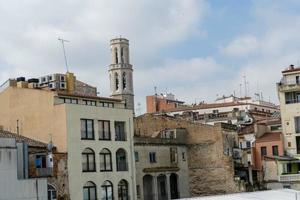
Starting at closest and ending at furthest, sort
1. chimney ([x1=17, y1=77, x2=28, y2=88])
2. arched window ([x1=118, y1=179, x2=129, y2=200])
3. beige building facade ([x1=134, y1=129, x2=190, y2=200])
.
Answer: arched window ([x1=118, y1=179, x2=129, y2=200]), chimney ([x1=17, y1=77, x2=28, y2=88]), beige building facade ([x1=134, y1=129, x2=190, y2=200])

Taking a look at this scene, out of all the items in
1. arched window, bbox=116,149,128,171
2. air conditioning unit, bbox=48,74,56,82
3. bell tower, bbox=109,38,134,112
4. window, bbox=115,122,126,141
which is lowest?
arched window, bbox=116,149,128,171

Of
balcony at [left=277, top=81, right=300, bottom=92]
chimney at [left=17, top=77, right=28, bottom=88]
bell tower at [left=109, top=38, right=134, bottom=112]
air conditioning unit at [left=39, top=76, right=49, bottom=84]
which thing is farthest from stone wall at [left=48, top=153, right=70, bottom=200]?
bell tower at [left=109, top=38, right=134, bottom=112]

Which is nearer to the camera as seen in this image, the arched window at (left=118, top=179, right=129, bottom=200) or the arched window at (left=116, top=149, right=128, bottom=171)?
the arched window at (left=118, top=179, right=129, bottom=200)

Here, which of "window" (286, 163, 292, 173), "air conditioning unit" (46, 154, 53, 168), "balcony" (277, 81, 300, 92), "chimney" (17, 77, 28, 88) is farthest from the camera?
"balcony" (277, 81, 300, 92)

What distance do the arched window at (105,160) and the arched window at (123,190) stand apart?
2053mm

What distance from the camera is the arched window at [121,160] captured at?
59531 millimetres

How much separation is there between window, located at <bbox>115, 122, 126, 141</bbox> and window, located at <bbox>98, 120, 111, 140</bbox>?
1405 millimetres

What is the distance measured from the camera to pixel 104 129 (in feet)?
193

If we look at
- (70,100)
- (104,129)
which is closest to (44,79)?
(70,100)

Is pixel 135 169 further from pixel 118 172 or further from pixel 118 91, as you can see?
pixel 118 91

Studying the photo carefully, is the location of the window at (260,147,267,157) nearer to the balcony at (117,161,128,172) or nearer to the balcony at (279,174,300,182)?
the balcony at (279,174,300,182)

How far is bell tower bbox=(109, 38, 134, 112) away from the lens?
111 m

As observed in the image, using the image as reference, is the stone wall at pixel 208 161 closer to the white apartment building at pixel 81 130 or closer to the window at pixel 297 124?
the window at pixel 297 124

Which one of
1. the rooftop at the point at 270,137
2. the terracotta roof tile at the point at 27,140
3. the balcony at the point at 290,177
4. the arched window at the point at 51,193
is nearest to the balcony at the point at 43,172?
the arched window at the point at 51,193
